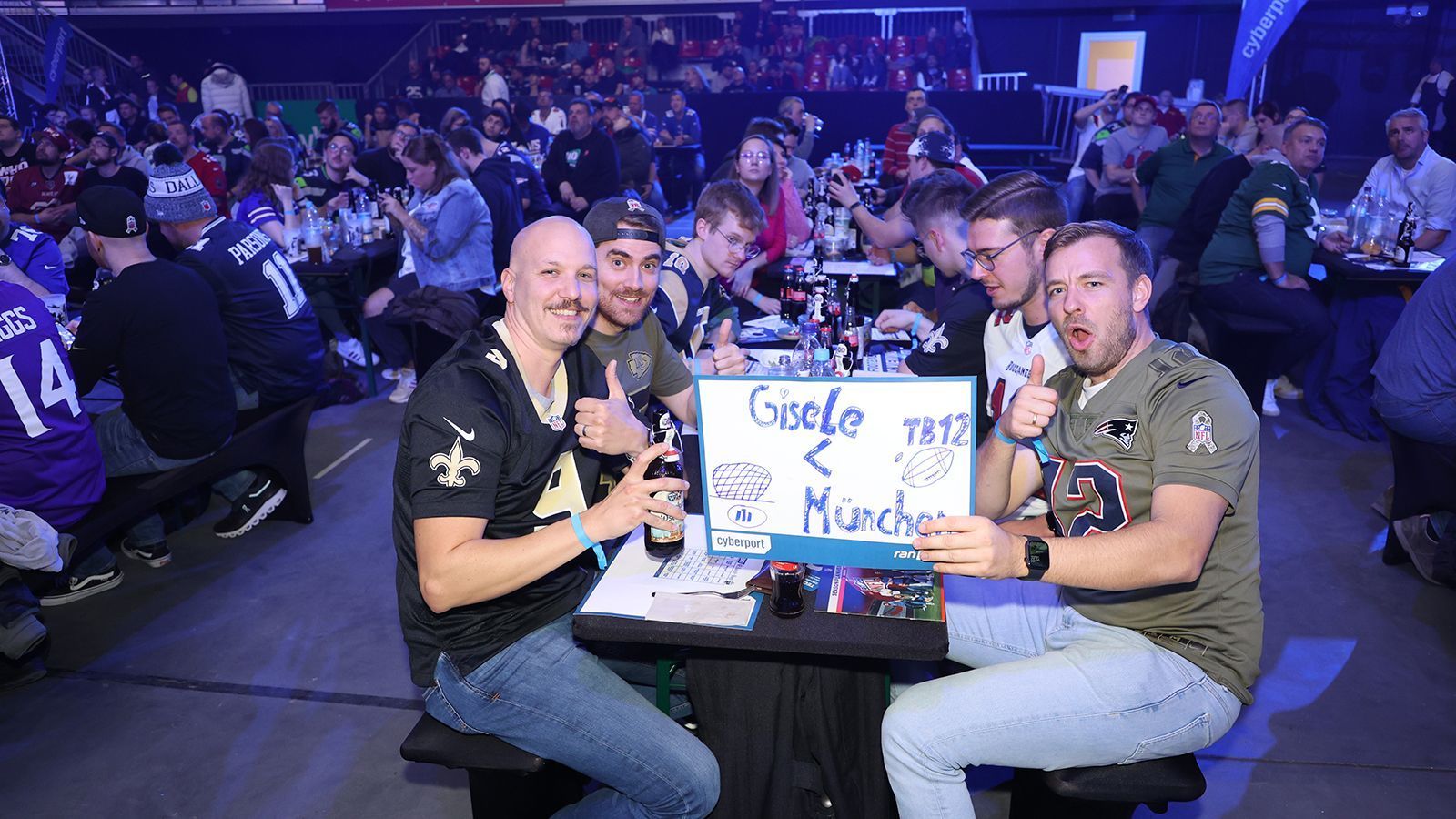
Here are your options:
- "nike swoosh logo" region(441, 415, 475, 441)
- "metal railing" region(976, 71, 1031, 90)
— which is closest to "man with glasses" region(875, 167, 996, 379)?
"nike swoosh logo" region(441, 415, 475, 441)

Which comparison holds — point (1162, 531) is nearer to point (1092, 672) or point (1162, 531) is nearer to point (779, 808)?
point (1092, 672)

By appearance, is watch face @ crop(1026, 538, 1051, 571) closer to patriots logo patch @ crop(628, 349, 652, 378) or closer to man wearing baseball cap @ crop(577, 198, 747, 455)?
man wearing baseball cap @ crop(577, 198, 747, 455)

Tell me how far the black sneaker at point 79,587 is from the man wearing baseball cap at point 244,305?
0.53m

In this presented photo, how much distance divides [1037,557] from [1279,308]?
15.4ft

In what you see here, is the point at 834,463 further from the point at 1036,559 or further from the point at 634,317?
the point at 634,317

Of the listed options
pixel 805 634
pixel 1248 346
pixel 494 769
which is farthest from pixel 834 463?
pixel 1248 346

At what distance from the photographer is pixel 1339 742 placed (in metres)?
3.23

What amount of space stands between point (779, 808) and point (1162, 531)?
120cm

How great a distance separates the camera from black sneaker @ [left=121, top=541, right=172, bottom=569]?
178 inches

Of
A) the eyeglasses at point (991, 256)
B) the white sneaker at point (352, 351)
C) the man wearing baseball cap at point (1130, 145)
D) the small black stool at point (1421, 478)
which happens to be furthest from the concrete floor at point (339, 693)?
the man wearing baseball cap at point (1130, 145)

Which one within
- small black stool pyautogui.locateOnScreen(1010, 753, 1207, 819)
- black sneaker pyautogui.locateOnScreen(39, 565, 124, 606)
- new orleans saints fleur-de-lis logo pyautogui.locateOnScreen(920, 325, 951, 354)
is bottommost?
black sneaker pyautogui.locateOnScreen(39, 565, 124, 606)

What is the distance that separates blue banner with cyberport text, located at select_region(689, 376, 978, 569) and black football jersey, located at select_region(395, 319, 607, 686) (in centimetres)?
48

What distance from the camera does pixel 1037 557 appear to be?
2062 millimetres

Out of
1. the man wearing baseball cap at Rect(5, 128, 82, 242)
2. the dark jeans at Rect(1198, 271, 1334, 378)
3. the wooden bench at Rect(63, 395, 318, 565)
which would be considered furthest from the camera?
the man wearing baseball cap at Rect(5, 128, 82, 242)
